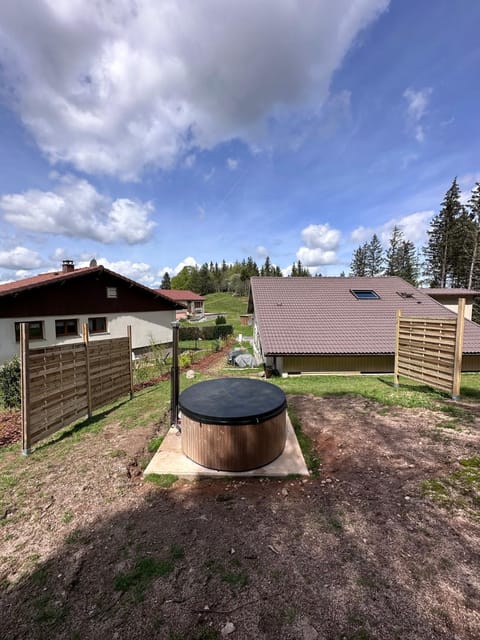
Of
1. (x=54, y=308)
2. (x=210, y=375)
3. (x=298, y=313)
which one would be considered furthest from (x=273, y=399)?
(x=54, y=308)

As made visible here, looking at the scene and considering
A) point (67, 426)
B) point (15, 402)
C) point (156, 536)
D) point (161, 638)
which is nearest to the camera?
point (161, 638)

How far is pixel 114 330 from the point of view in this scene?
15.5 m

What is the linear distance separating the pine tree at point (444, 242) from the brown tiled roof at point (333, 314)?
2296 cm

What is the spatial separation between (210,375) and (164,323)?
7.81m

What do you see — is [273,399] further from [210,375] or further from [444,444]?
[210,375]

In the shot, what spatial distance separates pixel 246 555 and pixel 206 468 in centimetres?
161

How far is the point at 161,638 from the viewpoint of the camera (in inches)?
73.2

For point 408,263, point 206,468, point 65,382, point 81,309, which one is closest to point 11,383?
point 65,382

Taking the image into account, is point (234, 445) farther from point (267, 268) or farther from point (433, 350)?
point (267, 268)

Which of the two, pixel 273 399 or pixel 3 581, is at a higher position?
pixel 273 399

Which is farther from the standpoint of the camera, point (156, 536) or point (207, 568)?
point (156, 536)

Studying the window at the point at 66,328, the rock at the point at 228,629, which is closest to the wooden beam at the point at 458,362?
the rock at the point at 228,629

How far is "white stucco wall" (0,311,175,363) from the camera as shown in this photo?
12.1 metres

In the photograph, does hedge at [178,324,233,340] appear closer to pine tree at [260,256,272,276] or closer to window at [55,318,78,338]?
window at [55,318,78,338]
